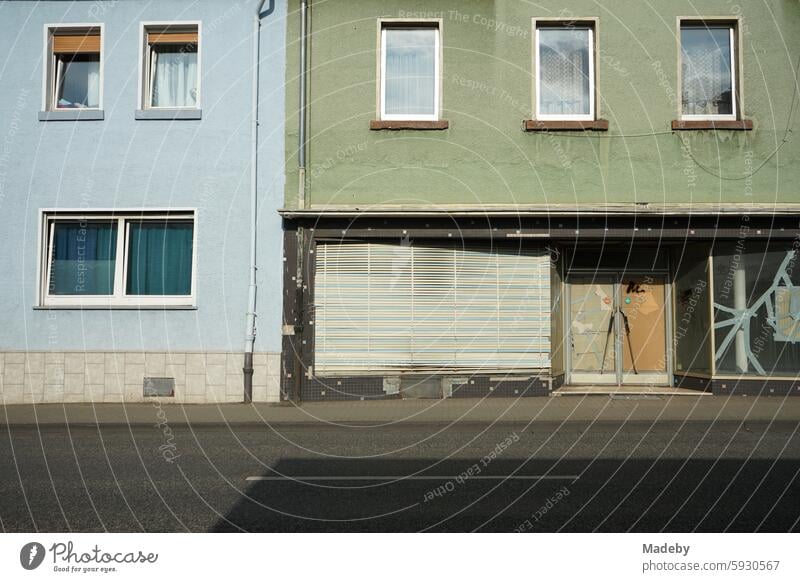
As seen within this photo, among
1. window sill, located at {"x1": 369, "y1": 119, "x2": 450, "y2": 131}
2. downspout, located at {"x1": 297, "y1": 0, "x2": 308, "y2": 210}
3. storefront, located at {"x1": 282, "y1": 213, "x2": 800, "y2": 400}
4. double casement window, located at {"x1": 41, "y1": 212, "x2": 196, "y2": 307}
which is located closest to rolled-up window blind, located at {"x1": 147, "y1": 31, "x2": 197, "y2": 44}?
downspout, located at {"x1": 297, "y1": 0, "x2": 308, "y2": 210}

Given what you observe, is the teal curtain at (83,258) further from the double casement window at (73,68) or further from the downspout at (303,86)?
the downspout at (303,86)

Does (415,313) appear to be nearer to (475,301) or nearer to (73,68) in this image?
(475,301)

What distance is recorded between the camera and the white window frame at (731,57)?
44.2 feet

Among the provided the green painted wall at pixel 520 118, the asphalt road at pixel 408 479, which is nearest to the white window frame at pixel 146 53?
the green painted wall at pixel 520 118

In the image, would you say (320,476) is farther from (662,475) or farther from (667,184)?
(667,184)

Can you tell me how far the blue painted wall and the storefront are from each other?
A: 35.3 inches

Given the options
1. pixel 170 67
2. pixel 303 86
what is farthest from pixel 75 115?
pixel 303 86

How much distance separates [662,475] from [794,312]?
8.11 m

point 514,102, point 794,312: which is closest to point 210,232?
point 514,102

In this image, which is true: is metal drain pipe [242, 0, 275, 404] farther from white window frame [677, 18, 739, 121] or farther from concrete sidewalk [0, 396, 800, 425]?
white window frame [677, 18, 739, 121]

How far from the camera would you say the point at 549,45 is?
13.8 metres

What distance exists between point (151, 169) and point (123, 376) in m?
3.69

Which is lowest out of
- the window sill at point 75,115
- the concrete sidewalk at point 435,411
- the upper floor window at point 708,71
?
the concrete sidewalk at point 435,411

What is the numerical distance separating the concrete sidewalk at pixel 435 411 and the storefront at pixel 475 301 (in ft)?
1.68
